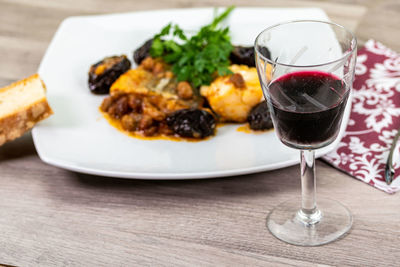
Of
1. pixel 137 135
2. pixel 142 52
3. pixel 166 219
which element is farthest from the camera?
pixel 142 52

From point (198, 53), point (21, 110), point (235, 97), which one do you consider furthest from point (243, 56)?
point (21, 110)

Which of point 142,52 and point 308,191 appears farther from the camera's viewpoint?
point 142,52

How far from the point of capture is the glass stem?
71.0 inches

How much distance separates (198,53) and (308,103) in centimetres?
105

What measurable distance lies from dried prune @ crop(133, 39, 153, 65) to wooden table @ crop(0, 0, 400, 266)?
0.68m

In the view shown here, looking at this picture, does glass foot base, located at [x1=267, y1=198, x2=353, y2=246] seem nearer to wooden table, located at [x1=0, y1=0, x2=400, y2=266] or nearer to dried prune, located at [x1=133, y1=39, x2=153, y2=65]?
wooden table, located at [x1=0, y1=0, x2=400, y2=266]

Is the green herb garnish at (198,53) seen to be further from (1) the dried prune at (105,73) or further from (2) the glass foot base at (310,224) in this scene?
(2) the glass foot base at (310,224)

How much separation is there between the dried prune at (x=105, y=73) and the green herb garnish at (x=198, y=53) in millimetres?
160

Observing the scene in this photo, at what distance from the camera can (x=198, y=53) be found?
257cm

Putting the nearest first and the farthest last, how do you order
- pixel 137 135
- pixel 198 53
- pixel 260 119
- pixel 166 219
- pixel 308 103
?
pixel 308 103, pixel 166 219, pixel 260 119, pixel 137 135, pixel 198 53

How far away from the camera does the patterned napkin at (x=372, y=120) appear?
210cm

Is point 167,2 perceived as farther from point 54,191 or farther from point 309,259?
point 309,259

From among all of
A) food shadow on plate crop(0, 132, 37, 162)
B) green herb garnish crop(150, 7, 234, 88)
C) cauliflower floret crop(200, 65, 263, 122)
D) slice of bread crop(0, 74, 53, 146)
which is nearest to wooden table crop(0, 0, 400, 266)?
food shadow on plate crop(0, 132, 37, 162)

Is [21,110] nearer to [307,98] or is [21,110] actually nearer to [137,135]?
[137,135]
